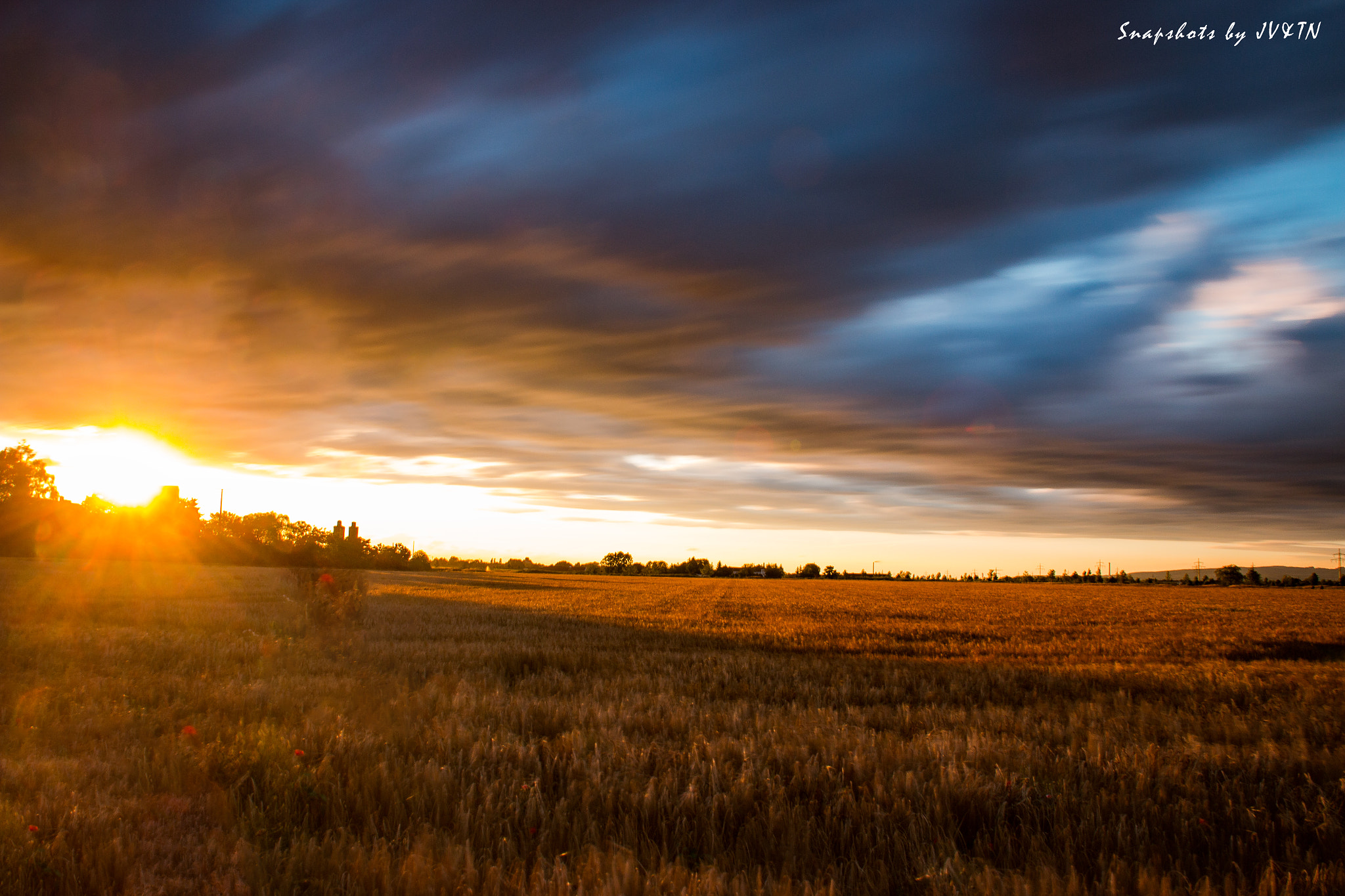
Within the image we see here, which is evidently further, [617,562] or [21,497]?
[617,562]

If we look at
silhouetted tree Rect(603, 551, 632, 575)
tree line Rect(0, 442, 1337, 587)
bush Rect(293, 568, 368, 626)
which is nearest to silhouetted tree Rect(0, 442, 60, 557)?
tree line Rect(0, 442, 1337, 587)

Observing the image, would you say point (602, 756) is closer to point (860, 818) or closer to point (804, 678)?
point (860, 818)

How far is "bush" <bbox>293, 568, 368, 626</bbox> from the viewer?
16.7 meters

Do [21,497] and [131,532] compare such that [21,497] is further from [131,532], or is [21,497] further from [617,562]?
[617,562]

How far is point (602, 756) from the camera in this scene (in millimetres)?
5730

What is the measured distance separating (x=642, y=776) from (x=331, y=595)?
15.2 meters

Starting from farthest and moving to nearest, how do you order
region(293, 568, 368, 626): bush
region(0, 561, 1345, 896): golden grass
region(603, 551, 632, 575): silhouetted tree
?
1. region(603, 551, 632, 575): silhouetted tree
2. region(293, 568, 368, 626): bush
3. region(0, 561, 1345, 896): golden grass

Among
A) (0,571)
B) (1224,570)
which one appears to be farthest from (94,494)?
(1224,570)

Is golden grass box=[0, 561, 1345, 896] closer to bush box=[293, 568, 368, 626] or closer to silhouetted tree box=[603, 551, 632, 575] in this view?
bush box=[293, 568, 368, 626]

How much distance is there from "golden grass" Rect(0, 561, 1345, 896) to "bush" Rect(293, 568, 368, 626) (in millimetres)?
4466

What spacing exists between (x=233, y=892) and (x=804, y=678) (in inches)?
338

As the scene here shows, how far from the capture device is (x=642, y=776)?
5.30 m

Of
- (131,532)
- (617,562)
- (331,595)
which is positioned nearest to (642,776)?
(331,595)

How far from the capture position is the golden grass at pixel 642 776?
3676 mm
